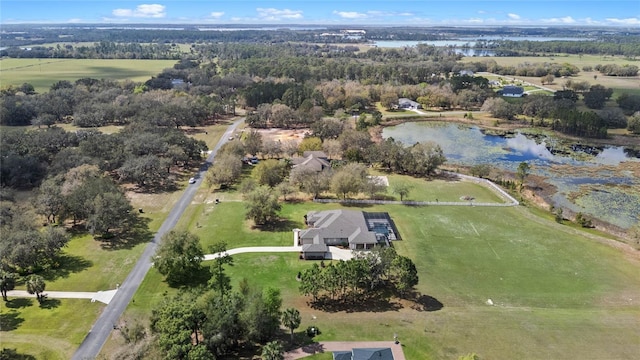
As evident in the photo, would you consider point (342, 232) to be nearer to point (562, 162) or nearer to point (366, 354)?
point (366, 354)

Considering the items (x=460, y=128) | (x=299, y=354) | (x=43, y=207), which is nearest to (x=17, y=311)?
(x=43, y=207)

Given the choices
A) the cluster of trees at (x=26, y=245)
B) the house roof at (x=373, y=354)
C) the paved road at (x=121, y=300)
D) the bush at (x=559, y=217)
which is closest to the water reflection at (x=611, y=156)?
the bush at (x=559, y=217)

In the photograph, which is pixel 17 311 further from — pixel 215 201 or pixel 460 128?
pixel 460 128

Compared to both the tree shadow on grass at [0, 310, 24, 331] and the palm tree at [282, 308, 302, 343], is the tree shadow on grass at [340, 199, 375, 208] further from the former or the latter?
the tree shadow on grass at [0, 310, 24, 331]

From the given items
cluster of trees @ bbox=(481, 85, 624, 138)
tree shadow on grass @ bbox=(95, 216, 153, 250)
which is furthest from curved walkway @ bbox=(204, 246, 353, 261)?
cluster of trees @ bbox=(481, 85, 624, 138)

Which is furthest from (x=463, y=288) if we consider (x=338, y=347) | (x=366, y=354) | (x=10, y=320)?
(x=10, y=320)

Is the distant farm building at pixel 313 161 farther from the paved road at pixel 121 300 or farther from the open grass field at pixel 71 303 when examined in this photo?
the open grass field at pixel 71 303
